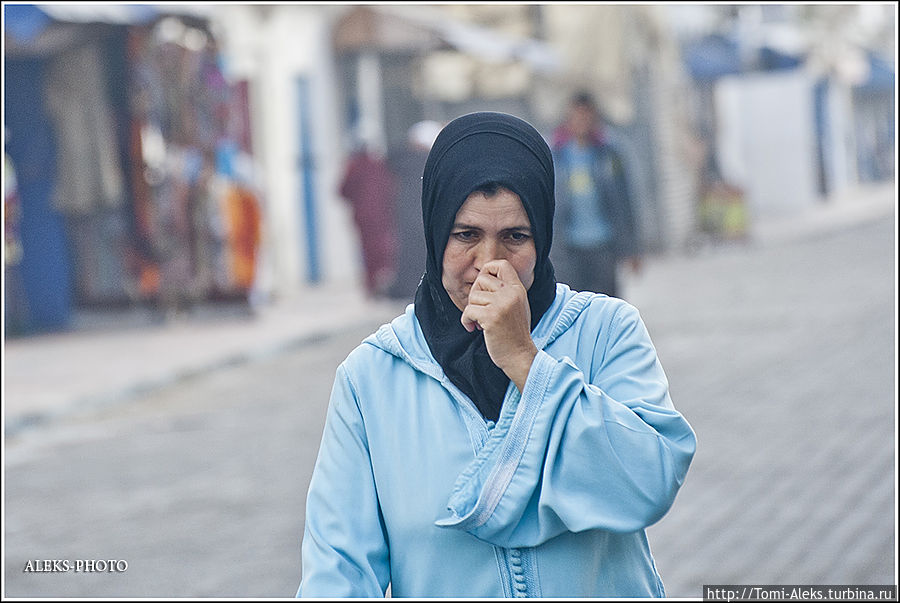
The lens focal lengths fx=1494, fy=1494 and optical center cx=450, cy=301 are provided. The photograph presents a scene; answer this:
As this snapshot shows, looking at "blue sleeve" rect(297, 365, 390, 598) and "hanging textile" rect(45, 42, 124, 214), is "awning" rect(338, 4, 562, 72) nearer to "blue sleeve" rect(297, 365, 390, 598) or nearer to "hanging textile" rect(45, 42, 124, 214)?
"hanging textile" rect(45, 42, 124, 214)

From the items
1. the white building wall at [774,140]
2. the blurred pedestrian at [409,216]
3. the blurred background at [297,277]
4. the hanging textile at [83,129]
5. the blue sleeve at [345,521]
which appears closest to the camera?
the blue sleeve at [345,521]

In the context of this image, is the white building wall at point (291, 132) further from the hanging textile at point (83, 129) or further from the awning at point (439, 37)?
the hanging textile at point (83, 129)

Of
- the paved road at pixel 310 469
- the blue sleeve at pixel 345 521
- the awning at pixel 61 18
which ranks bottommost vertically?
the paved road at pixel 310 469

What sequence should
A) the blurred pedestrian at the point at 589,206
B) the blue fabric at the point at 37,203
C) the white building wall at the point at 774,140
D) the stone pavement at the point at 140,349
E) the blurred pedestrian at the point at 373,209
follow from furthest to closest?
1. the white building wall at the point at 774,140
2. the blurred pedestrian at the point at 373,209
3. the blue fabric at the point at 37,203
4. the stone pavement at the point at 140,349
5. the blurred pedestrian at the point at 589,206

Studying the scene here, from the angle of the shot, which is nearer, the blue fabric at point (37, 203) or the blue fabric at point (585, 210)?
the blue fabric at point (585, 210)

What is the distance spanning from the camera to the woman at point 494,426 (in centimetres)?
198

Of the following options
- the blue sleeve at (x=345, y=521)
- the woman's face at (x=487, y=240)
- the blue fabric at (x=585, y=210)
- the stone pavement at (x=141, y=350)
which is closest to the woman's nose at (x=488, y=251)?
the woman's face at (x=487, y=240)

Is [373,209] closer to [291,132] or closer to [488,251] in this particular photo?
[291,132]

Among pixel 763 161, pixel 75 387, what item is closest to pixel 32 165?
pixel 75 387

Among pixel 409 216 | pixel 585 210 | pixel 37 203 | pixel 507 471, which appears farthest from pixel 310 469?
pixel 409 216

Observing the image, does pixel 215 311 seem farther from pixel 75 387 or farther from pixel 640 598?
pixel 640 598

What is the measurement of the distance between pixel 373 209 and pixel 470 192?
50.3 ft

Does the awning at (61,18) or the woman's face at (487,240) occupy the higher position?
the awning at (61,18)

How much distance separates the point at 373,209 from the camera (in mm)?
17297
